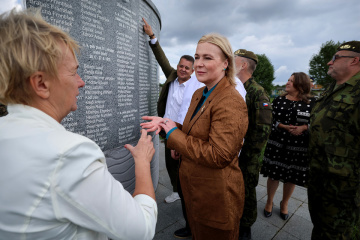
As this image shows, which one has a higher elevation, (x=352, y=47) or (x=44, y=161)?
(x=352, y=47)

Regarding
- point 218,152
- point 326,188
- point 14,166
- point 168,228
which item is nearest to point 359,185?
point 326,188

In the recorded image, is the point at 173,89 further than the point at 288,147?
Yes

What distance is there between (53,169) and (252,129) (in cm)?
270

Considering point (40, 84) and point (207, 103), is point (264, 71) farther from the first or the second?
point (40, 84)

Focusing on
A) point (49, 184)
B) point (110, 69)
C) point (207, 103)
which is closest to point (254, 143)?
point (207, 103)

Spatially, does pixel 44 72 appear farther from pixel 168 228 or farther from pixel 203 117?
pixel 168 228

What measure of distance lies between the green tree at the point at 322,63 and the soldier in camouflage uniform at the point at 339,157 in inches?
1528

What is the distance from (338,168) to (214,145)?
5.44 feet

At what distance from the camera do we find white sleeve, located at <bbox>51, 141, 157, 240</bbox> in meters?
0.63

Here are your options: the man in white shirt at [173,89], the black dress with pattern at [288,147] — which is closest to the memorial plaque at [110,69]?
the man in white shirt at [173,89]

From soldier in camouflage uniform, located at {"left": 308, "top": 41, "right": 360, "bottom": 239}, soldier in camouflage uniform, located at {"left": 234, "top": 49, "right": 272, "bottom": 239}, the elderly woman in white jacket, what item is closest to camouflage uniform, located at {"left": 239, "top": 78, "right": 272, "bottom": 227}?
soldier in camouflage uniform, located at {"left": 234, "top": 49, "right": 272, "bottom": 239}

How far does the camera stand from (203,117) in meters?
1.68

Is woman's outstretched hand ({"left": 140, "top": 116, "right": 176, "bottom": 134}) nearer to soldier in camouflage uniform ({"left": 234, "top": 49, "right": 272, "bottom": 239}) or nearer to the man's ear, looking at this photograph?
the man's ear

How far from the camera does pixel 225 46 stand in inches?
69.2
